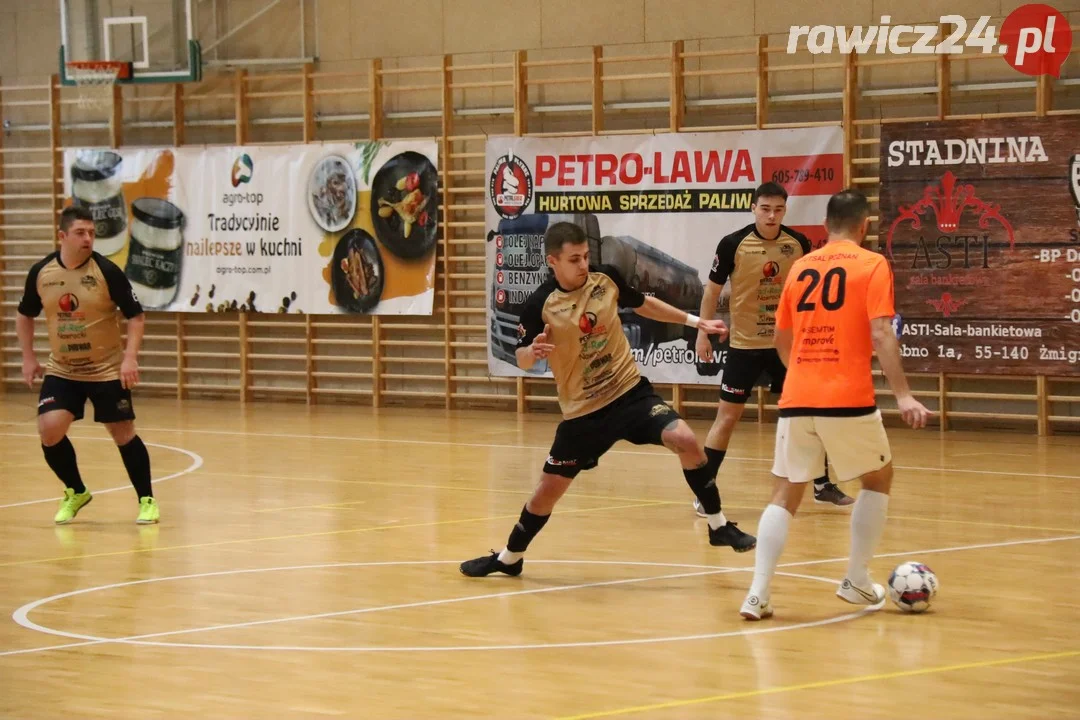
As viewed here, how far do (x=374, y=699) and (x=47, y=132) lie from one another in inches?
616

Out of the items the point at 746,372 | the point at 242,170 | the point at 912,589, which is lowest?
the point at 912,589

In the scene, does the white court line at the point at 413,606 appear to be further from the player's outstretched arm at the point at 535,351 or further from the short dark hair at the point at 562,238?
the short dark hair at the point at 562,238

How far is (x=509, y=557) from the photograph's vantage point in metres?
7.09

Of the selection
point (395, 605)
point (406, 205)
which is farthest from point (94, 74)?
point (395, 605)

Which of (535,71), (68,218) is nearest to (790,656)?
(68,218)

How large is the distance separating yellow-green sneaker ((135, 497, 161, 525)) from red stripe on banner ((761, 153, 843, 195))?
23.9ft

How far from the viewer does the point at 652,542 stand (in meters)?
8.12

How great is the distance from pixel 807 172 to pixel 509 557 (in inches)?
316

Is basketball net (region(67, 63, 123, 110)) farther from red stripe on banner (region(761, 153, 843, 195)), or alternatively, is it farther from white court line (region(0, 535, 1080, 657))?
white court line (region(0, 535, 1080, 657))

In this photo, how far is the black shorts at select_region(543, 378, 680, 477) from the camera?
698cm

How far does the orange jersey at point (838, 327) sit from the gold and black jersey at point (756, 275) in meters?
3.08

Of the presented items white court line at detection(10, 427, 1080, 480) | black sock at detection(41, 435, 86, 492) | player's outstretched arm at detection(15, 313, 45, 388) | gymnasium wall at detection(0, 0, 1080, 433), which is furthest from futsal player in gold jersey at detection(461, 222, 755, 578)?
gymnasium wall at detection(0, 0, 1080, 433)

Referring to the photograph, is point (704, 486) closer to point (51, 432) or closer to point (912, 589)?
point (912, 589)

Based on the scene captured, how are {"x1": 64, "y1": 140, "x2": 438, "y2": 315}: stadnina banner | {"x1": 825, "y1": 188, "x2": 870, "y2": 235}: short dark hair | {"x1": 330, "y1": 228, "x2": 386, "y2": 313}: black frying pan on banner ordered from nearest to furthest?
{"x1": 825, "y1": 188, "x2": 870, "y2": 235}: short dark hair, {"x1": 64, "y1": 140, "x2": 438, "y2": 315}: stadnina banner, {"x1": 330, "y1": 228, "x2": 386, "y2": 313}: black frying pan on banner
